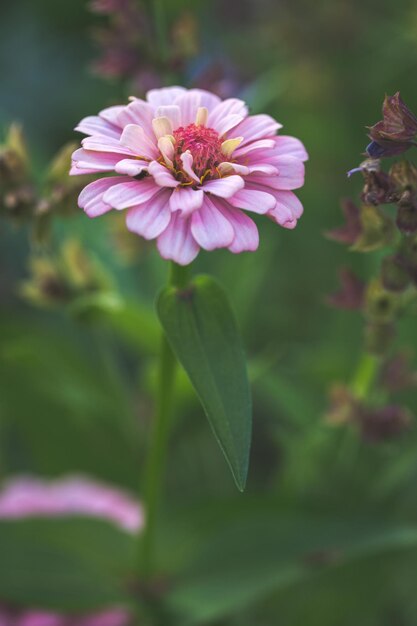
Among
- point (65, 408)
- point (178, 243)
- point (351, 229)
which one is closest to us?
point (178, 243)

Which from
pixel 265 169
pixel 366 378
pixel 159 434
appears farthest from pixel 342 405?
pixel 265 169

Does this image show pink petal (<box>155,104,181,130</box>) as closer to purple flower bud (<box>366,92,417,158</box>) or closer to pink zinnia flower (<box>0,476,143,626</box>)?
purple flower bud (<box>366,92,417,158</box>)

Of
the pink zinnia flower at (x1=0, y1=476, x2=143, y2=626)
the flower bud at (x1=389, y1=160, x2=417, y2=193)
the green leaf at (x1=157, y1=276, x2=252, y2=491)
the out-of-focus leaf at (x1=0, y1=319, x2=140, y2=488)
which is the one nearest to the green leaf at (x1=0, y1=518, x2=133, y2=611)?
the pink zinnia flower at (x1=0, y1=476, x2=143, y2=626)

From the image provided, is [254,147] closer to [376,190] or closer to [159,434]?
[376,190]

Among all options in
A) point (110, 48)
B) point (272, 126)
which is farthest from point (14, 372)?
point (272, 126)

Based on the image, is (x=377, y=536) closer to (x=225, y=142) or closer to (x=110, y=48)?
(x=225, y=142)
